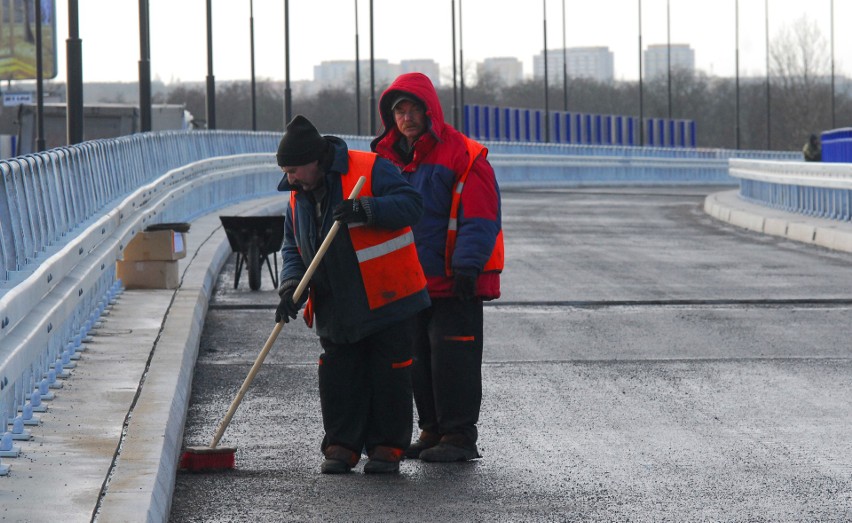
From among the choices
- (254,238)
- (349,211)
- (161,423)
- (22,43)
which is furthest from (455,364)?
(22,43)

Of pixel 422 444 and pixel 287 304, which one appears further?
pixel 422 444

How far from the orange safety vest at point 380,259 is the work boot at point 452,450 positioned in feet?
2.24

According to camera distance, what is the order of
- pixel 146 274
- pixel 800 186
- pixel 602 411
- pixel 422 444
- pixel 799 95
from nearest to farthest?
pixel 422 444 < pixel 602 411 < pixel 146 274 < pixel 800 186 < pixel 799 95

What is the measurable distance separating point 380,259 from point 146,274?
6.02 metres

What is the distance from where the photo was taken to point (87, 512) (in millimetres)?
5465

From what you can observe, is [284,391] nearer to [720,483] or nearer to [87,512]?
[720,483]

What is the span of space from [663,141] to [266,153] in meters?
50.2

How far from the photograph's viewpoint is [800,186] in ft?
82.4

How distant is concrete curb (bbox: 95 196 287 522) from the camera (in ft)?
18.8

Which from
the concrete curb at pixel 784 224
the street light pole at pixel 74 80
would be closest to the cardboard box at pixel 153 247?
the street light pole at pixel 74 80

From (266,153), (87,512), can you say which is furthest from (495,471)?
(266,153)

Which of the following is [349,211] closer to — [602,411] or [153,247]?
[602,411]

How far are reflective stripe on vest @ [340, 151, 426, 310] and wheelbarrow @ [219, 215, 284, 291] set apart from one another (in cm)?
749

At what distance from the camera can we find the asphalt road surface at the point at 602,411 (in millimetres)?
6473
